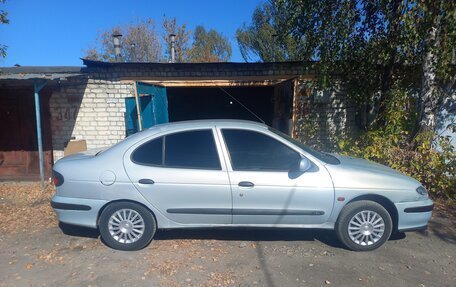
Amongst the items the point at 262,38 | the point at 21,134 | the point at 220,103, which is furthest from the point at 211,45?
the point at 21,134

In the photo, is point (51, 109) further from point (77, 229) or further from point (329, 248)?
point (329, 248)

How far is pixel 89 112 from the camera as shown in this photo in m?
8.74

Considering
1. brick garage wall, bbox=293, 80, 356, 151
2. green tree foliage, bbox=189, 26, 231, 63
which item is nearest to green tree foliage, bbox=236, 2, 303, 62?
green tree foliage, bbox=189, 26, 231, 63

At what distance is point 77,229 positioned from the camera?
5219 mm

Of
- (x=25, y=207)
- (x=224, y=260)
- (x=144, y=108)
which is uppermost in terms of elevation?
(x=144, y=108)

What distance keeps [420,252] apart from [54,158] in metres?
7.96

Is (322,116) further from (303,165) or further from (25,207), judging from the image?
(25,207)

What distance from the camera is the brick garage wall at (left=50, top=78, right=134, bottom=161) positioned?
8.66m

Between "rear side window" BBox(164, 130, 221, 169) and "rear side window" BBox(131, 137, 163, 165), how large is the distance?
8cm

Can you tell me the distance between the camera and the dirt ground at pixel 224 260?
379 centimetres

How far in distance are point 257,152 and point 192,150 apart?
0.78 m

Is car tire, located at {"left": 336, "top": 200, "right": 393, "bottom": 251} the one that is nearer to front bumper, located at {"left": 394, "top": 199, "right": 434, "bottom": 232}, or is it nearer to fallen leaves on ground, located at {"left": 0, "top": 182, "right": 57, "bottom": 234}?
front bumper, located at {"left": 394, "top": 199, "right": 434, "bottom": 232}

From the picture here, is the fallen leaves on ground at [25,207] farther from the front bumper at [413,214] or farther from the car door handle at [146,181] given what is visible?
the front bumper at [413,214]

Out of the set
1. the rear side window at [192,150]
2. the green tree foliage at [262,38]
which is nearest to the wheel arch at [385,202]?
the rear side window at [192,150]
